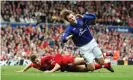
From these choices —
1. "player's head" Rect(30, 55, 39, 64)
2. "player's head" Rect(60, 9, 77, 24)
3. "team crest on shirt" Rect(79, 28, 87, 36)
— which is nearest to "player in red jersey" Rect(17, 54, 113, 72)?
"player's head" Rect(30, 55, 39, 64)

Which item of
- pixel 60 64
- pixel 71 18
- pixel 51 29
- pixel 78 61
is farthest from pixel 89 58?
pixel 51 29

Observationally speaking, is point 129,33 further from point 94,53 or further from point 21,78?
point 21,78

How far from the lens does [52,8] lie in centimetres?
4131

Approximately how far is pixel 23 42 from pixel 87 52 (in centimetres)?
1705

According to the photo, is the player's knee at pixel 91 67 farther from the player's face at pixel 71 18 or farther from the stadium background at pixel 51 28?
the stadium background at pixel 51 28

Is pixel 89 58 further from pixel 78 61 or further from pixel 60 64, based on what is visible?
pixel 60 64

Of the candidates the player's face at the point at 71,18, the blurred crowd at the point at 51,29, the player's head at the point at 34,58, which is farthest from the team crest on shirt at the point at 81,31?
the blurred crowd at the point at 51,29

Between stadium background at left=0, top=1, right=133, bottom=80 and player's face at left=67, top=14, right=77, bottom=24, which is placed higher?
stadium background at left=0, top=1, right=133, bottom=80

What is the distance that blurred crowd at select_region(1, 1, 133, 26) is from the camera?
1549 inches

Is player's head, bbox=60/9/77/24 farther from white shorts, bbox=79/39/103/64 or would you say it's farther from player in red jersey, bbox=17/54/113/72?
player in red jersey, bbox=17/54/113/72

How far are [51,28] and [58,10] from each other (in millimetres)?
3386

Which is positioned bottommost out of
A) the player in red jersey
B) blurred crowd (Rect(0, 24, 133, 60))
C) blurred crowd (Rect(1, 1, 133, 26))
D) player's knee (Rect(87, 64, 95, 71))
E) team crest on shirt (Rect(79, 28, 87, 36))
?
player's knee (Rect(87, 64, 95, 71))

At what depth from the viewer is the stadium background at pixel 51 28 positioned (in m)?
33.2

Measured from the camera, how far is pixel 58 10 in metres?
41.4
